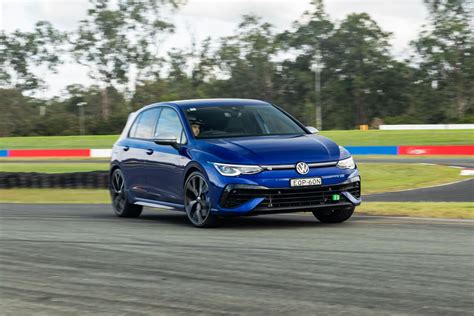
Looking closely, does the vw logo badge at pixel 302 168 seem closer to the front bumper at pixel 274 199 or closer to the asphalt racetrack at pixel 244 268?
the front bumper at pixel 274 199

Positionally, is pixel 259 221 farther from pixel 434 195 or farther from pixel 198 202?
pixel 434 195

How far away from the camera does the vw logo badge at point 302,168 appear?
31.1 ft

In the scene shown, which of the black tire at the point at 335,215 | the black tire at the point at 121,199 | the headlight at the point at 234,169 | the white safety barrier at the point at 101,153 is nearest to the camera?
the headlight at the point at 234,169

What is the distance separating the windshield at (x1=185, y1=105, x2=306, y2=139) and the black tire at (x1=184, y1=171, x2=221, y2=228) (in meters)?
0.64

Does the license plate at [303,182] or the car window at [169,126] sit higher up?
the car window at [169,126]

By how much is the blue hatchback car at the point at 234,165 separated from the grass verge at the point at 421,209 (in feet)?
4.29

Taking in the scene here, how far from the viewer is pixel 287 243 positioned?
8180 millimetres

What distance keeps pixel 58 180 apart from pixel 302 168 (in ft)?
37.8

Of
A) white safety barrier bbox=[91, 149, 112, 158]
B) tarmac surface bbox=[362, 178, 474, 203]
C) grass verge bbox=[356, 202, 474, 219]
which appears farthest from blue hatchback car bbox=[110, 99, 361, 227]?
white safety barrier bbox=[91, 149, 112, 158]

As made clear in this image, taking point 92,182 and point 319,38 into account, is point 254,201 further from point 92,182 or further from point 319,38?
point 319,38

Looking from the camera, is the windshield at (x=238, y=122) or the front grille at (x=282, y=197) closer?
the front grille at (x=282, y=197)

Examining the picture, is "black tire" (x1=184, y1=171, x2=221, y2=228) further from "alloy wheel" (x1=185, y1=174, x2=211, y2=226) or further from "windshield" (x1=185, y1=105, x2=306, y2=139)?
"windshield" (x1=185, y1=105, x2=306, y2=139)

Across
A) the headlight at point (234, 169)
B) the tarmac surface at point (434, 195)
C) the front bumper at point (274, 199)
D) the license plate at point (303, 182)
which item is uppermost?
the headlight at point (234, 169)

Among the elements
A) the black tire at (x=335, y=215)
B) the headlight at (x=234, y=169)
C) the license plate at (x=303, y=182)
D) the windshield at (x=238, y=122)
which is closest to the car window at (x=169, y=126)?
the windshield at (x=238, y=122)
